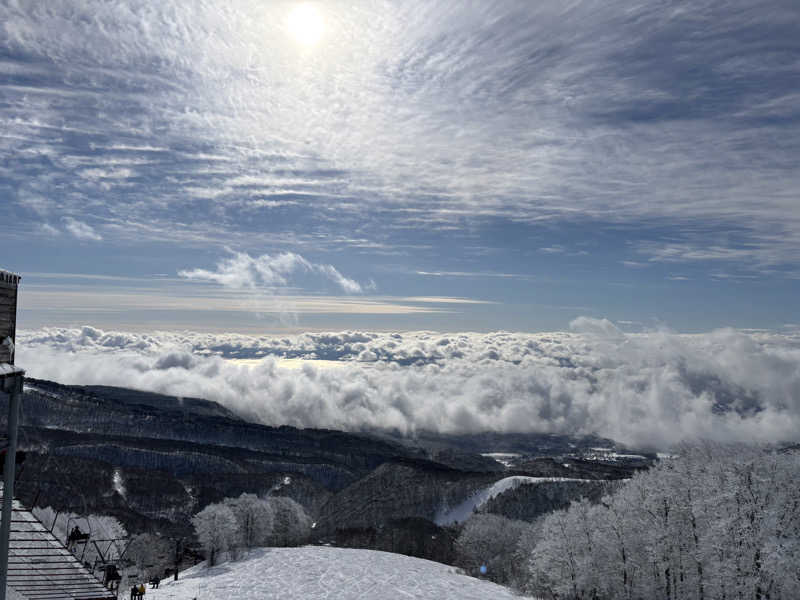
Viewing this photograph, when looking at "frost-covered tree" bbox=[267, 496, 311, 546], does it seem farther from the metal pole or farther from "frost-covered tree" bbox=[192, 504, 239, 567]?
the metal pole

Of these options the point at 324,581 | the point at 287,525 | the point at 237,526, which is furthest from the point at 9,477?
the point at 287,525

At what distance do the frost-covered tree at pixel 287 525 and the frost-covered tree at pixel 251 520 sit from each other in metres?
30.1

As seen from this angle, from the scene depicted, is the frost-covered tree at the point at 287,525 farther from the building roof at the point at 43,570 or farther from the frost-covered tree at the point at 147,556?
the building roof at the point at 43,570

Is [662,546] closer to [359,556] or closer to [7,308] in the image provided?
[7,308]

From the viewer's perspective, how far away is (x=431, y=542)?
182m

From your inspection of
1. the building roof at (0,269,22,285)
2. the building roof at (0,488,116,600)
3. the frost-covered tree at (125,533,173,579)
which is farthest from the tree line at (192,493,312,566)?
the building roof at (0,269,22,285)

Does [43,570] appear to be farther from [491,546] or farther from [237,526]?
[491,546]

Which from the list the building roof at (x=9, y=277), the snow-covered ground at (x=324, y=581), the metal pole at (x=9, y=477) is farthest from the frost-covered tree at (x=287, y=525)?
the building roof at (x=9, y=277)

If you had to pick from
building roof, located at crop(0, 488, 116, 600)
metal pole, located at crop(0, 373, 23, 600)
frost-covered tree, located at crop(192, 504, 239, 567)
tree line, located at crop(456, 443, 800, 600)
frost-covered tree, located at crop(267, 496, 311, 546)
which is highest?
metal pole, located at crop(0, 373, 23, 600)

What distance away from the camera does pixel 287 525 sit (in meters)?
160

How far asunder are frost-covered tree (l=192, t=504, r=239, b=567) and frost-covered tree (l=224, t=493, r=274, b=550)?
7.09m

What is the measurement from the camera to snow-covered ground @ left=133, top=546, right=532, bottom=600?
2899 inches

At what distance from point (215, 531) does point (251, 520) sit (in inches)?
559

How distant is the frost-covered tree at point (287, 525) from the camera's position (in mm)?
159125
